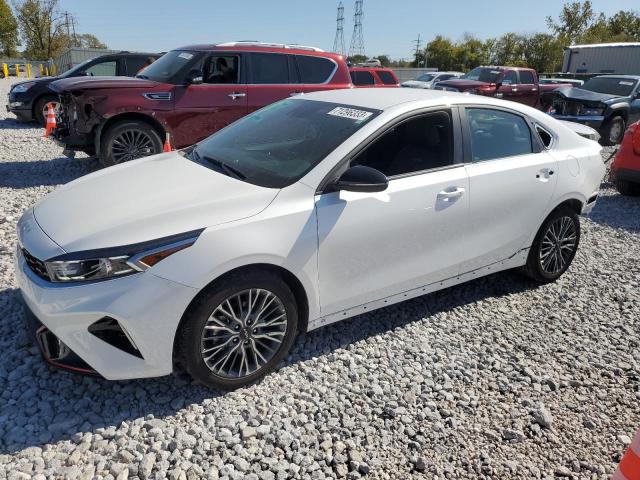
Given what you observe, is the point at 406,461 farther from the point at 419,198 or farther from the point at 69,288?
the point at 69,288

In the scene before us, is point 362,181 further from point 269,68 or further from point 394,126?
point 269,68

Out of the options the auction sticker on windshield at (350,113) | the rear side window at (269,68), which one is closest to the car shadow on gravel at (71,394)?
the auction sticker on windshield at (350,113)

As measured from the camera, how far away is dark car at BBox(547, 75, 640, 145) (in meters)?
12.0

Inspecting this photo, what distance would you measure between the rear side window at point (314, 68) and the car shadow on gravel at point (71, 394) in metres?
5.55

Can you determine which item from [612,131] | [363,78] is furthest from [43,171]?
[612,131]

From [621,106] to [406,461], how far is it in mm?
12618

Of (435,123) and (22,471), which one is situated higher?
(435,123)

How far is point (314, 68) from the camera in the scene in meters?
8.30

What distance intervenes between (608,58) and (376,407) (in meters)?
33.9

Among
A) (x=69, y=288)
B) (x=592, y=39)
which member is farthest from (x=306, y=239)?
(x=592, y=39)

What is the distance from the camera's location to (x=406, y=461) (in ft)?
8.51

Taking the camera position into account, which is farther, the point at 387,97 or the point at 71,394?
the point at 387,97

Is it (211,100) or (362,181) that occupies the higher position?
(211,100)

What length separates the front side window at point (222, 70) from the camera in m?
7.64
